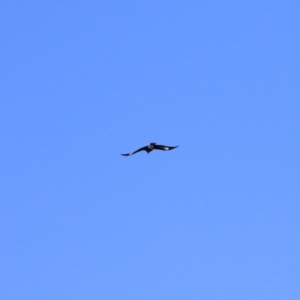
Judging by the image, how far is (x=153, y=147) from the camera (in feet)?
203
